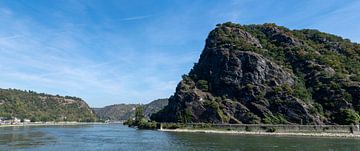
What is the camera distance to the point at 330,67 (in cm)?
19312

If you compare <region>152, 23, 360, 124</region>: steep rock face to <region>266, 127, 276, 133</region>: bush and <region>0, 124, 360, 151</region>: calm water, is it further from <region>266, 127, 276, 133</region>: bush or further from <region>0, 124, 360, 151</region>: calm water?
<region>0, 124, 360, 151</region>: calm water

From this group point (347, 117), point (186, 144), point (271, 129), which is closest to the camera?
point (186, 144)

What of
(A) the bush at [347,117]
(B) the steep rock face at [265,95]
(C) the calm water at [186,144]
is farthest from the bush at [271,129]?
(C) the calm water at [186,144]

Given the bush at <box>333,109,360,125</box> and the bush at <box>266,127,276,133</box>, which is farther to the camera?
the bush at <box>333,109,360,125</box>

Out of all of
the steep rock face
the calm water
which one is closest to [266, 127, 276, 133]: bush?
the steep rock face

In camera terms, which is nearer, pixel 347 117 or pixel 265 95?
pixel 347 117

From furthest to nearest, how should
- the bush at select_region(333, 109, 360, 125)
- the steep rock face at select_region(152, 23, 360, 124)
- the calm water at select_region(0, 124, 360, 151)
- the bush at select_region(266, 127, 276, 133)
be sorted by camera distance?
the steep rock face at select_region(152, 23, 360, 124) → the bush at select_region(333, 109, 360, 125) → the bush at select_region(266, 127, 276, 133) → the calm water at select_region(0, 124, 360, 151)

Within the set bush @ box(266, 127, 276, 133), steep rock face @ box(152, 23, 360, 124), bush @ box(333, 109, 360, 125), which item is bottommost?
bush @ box(266, 127, 276, 133)

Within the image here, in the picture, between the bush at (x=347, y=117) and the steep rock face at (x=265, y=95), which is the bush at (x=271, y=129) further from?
the bush at (x=347, y=117)

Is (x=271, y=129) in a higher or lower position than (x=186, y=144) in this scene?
higher

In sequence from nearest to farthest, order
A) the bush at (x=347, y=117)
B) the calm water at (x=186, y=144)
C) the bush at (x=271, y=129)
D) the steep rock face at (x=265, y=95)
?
1. the calm water at (x=186, y=144)
2. the bush at (x=271, y=129)
3. the bush at (x=347, y=117)
4. the steep rock face at (x=265, y=95)

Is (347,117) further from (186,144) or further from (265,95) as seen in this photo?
(186,144)

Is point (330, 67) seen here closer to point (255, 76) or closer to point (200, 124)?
point (255, 76)

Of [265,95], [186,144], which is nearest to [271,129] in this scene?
[265,95]
